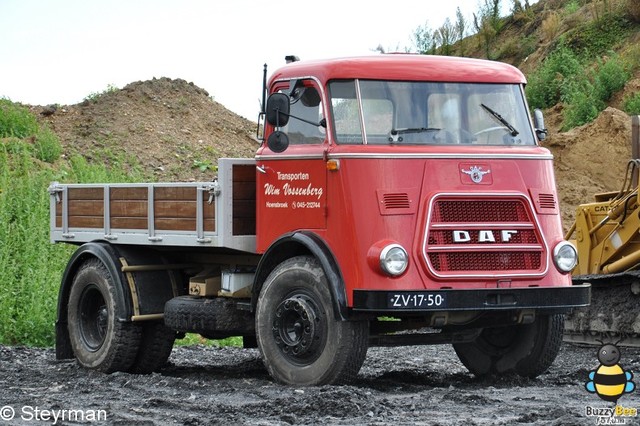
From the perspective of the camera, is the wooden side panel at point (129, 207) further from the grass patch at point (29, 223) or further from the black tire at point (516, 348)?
the grass patch at point (29, 223)

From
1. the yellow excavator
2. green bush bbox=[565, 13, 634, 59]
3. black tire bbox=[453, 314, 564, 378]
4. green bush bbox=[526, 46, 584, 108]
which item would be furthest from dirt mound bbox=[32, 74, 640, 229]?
black tire bbox=[453, 314, 564, 378]

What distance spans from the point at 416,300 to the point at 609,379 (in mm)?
1698

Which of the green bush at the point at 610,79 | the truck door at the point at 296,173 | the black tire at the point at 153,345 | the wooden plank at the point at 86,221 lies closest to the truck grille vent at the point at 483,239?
the truck door at the point at 296,173

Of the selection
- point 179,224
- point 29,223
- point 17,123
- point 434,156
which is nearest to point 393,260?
point 434,156

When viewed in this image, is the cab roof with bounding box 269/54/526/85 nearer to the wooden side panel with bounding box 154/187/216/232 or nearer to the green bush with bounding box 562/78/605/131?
the wooden side panel with bounding box 154/187/216/232

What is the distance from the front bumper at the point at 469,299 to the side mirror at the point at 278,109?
182cm

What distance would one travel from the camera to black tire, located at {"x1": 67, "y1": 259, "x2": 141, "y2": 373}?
13.5 metres

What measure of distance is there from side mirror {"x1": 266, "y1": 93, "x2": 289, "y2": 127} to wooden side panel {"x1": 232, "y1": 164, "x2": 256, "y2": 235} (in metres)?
0.97

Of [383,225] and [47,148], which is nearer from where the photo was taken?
[383,225]

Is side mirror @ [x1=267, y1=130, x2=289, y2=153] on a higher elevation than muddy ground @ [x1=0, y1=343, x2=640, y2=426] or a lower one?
higher

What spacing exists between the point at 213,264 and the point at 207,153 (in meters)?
17.4

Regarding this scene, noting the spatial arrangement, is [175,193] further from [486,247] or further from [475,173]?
[486,247]

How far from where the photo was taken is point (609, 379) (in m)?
10.4

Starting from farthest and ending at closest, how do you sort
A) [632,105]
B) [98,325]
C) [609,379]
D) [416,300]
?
[632,105], [98,325], [416,300], [609,379]
